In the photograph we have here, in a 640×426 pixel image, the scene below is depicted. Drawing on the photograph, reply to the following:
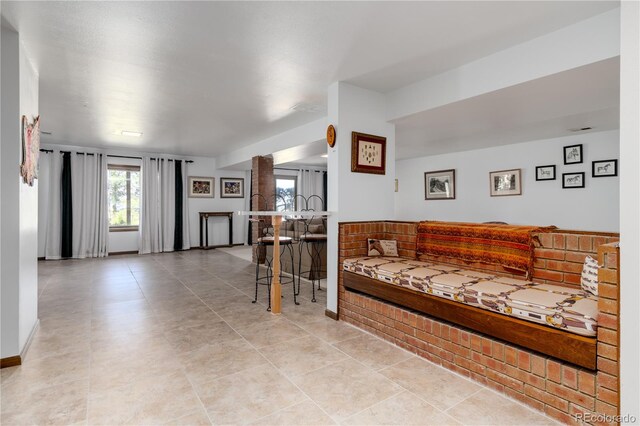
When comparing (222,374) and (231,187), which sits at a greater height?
(231,187)

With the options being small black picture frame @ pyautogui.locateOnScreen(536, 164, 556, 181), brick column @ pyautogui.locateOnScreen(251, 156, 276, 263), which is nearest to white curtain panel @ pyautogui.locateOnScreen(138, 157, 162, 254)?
brick column @ pyautogui.locateOnScreen(251, 156, 276, 263)

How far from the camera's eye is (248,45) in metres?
2.61

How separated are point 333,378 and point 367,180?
2.05 metres

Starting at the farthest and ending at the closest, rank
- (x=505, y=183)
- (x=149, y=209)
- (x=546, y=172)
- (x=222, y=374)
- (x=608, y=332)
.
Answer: (x=149, y=209) → (x=505, y=183) → (x=546, y=172) → (x=222, y=374) → (x=608, y=332)

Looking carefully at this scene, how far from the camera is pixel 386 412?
1.80m

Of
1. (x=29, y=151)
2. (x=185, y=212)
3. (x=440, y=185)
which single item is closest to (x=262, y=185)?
(x=185, y=212)

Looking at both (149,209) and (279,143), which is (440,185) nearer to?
(279,143)

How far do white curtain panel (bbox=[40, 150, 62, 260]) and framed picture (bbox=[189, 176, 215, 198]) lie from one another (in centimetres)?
265

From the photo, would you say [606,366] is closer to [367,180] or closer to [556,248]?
[556,248]

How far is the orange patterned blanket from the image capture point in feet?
8.13

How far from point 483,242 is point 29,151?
373cm

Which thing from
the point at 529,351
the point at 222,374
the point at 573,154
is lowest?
the point at 222,374

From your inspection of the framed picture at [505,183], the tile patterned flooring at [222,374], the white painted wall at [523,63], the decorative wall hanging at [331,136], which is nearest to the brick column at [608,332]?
the tile patterned flooring at [222,374]
